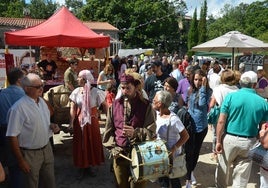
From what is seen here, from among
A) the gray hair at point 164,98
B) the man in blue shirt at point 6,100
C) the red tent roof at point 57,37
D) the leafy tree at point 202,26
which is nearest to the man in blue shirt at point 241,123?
the gray hair at point 164,98

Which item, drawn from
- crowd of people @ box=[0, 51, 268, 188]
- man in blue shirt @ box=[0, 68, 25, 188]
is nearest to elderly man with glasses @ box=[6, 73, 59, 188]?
crowd of people @ box=[0, 51, 268, 188]

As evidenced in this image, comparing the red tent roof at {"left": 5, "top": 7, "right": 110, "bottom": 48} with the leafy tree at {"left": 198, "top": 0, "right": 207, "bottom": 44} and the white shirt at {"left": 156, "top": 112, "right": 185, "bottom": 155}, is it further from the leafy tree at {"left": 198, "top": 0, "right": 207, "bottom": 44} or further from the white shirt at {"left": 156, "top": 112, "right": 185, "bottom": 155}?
the leafy tree at {"left": 198, "top": 0, "right": 207, "bottom": 44}

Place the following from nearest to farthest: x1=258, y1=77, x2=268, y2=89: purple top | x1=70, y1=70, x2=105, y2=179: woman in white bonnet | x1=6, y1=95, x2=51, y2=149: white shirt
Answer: x1=6, y1=95, x2=51, y2=149: white shirt
x1=70, y1=70, x2=105, y2=179: woman in white bonnet
x1=258, y1=77, x2=268, y2=89: purple top

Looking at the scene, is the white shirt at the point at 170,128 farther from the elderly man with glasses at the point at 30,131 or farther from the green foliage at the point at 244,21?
the green foliage at the point at 244,21

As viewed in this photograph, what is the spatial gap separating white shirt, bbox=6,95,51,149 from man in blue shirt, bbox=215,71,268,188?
217 cm

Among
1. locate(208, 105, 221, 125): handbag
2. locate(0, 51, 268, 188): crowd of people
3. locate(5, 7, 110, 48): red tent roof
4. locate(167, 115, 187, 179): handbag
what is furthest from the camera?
locate(5, 7, 110, 48): red tent roof

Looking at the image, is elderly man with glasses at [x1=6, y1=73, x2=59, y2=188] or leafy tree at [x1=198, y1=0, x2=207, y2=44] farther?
leafy tree at [x1=198, y1=0, x2=207, y2=44]

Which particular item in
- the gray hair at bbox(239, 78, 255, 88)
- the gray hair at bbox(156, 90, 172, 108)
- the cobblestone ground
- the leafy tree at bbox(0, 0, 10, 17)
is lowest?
the cobblestone ground

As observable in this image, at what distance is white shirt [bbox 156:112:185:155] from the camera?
3.57m

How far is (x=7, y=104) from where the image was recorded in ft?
13.5

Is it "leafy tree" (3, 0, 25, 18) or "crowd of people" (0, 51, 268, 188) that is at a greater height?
"leafy tree" (3, 0, 25, 18)

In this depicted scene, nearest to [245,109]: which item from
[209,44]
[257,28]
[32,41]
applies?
[209,44]

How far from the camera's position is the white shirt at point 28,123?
130 inches

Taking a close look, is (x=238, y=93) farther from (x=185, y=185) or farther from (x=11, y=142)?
(x=11, y=142)
